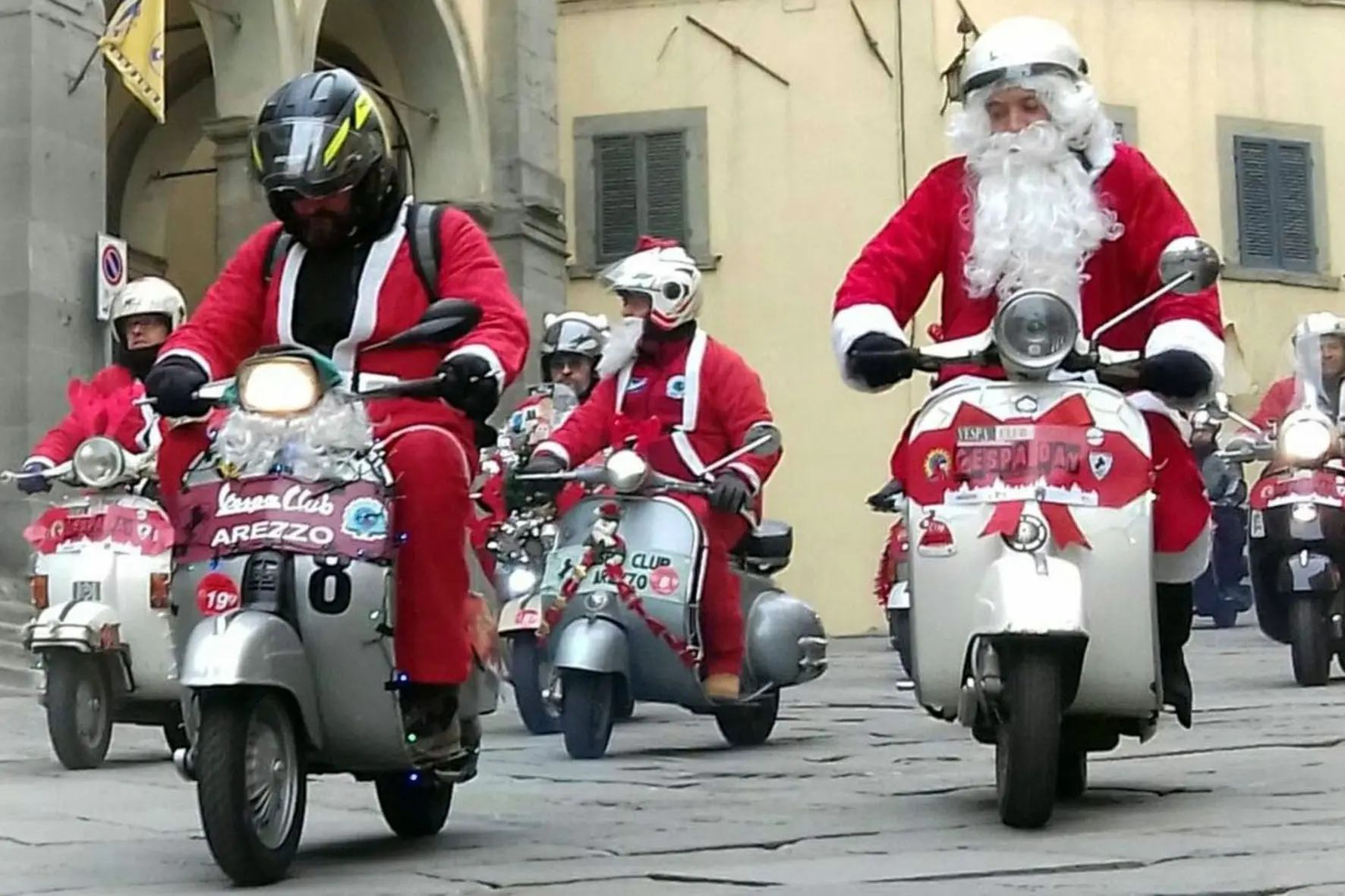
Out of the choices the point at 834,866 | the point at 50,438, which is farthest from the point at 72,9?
the point at 834,866

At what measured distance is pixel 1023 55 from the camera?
609cm

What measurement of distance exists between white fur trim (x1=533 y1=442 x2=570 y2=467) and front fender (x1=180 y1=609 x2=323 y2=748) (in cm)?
328

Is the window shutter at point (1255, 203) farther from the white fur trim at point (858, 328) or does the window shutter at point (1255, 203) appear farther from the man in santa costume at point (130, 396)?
the white fur trim at point (858, 328)

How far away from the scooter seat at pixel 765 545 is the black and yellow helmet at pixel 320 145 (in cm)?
355

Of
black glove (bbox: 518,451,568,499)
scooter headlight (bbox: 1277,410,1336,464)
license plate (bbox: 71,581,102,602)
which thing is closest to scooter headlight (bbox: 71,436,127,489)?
license plate (bbox: 71,581,102,602)

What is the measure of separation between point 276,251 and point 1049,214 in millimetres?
1772

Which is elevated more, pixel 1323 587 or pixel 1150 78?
pixel 1150 78

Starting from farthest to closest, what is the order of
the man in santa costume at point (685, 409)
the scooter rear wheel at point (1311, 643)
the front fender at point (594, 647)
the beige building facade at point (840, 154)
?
the beige building facade at point (840, 154), the scooter rear wheel at point (1311, 643), the man in santa costume at point (685, 409), the front fender at point (594, 647)

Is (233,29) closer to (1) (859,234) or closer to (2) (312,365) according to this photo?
(1) (859,234)

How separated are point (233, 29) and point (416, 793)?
11.8 meters

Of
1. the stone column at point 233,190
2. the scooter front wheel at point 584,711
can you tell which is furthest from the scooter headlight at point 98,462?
the stone column at point 233,190

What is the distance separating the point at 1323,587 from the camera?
10.4 metres

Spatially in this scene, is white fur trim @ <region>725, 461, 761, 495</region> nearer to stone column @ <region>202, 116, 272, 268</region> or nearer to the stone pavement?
the stone pavement

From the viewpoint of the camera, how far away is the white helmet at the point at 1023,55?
20.0 feet
